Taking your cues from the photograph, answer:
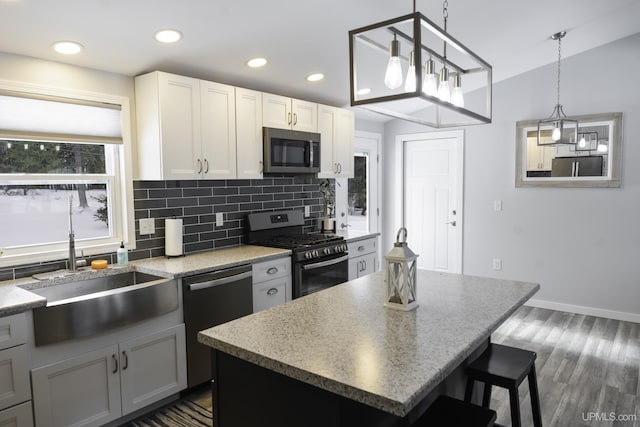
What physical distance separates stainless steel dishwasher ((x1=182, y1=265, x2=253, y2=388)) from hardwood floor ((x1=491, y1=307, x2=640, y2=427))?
1.81 m

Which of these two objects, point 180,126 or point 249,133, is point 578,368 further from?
point 180,126

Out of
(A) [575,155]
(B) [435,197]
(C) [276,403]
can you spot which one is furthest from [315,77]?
(C) [276,403]

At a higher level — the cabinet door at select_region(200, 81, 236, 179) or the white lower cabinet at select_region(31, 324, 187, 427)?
the cabinet door at select_region(200, 81, 236, 179)

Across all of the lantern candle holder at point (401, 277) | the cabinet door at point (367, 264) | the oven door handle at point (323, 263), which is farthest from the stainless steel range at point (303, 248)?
the lantern candle holder at point (401, 277)

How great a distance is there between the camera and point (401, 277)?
1.93 metres

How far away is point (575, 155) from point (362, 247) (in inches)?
94.5

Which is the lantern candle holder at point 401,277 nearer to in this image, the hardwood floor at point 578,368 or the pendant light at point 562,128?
the hardwood floor at point 578,368

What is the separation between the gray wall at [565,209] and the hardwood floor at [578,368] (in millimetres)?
368

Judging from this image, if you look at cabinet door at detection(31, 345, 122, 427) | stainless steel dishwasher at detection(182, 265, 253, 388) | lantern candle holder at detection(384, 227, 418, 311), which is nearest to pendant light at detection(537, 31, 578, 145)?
lantern candle holder at detection(384, 227, 418, 311)

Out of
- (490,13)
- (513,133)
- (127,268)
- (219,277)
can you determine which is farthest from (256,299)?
(513,133)

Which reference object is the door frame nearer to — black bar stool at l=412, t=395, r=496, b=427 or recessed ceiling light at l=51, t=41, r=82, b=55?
black bar stool at l=412, t=395, r=496, b=427

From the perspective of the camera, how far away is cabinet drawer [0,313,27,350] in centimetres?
208

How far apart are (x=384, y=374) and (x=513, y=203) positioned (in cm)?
430

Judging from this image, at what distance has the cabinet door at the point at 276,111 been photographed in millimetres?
3688
